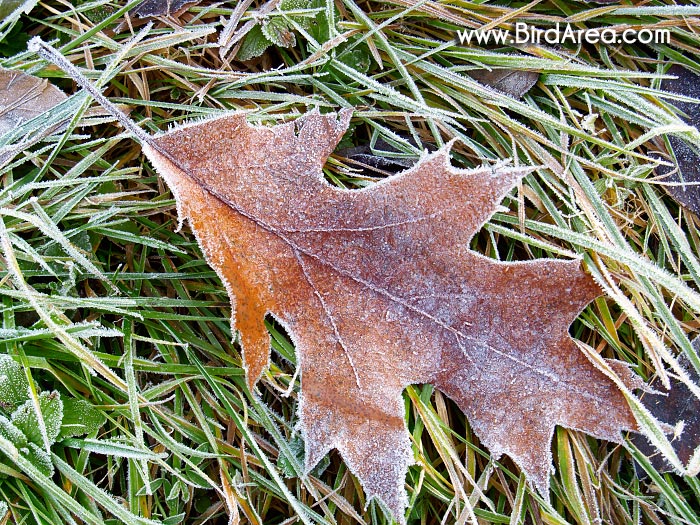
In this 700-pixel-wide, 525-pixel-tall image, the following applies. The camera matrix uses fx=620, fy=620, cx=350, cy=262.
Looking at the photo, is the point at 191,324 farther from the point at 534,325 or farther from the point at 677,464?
the point at 677,464

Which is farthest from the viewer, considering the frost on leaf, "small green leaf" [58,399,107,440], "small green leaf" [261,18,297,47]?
"small green leaf" [261,18,297,47]

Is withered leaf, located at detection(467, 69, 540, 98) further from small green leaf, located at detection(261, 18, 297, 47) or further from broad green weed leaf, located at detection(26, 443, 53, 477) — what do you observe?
broad green weed leaf, located at detection(26, 443, 53, 477)

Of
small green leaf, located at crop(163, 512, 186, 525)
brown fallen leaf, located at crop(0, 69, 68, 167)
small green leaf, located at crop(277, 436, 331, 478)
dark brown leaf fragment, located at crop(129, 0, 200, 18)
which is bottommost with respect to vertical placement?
small green leaf, located at crop(163, 512, 186, 525)

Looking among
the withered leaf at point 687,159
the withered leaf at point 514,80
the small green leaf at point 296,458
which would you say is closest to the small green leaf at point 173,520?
the small green leaf at point 296,458

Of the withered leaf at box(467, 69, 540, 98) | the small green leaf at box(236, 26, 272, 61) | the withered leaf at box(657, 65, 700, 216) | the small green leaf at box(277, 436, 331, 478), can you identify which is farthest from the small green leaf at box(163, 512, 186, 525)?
the withered leaf at box(657, 65, 700, 216)

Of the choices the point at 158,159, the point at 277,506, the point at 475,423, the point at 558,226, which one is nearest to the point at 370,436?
the point at 475,423
